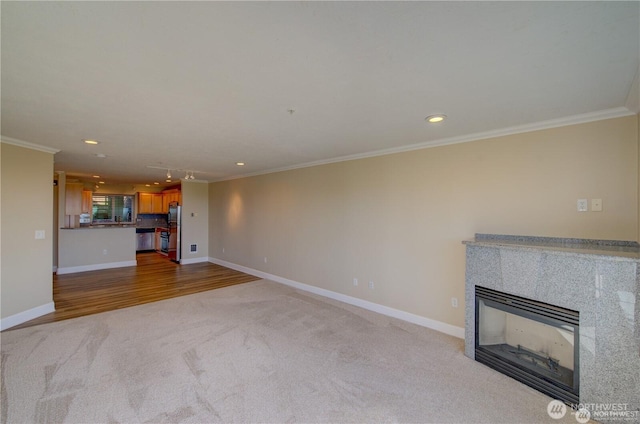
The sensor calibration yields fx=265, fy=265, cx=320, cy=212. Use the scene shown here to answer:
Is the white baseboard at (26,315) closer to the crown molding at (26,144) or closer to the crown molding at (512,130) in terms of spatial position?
the crown molding at (26,144)

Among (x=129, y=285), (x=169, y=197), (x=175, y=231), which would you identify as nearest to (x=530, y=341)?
A: (x=129, y=285)

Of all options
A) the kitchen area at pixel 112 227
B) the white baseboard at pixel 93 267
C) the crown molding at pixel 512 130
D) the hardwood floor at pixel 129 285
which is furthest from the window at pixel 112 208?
the crown molding at pixel 512 130

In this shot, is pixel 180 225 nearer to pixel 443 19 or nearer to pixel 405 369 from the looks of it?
pixel 405 369

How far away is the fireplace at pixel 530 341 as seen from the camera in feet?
7.30

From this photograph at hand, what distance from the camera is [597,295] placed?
207 cm

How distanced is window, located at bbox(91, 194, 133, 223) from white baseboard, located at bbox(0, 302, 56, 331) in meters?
6.55

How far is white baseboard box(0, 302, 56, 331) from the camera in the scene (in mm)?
3480

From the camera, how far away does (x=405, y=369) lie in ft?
8.61

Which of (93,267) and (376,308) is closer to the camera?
(376,308)

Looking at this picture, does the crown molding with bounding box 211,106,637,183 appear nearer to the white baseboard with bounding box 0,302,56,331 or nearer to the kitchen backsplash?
the white baseboard with bounding box 0,302,56,331

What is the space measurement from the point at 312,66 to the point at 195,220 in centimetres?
730

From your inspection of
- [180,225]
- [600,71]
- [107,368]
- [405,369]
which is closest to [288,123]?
[600,71]

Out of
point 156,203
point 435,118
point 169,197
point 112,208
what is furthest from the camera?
point 156,203

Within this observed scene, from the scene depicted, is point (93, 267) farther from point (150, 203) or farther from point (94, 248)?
point (150, 203)
